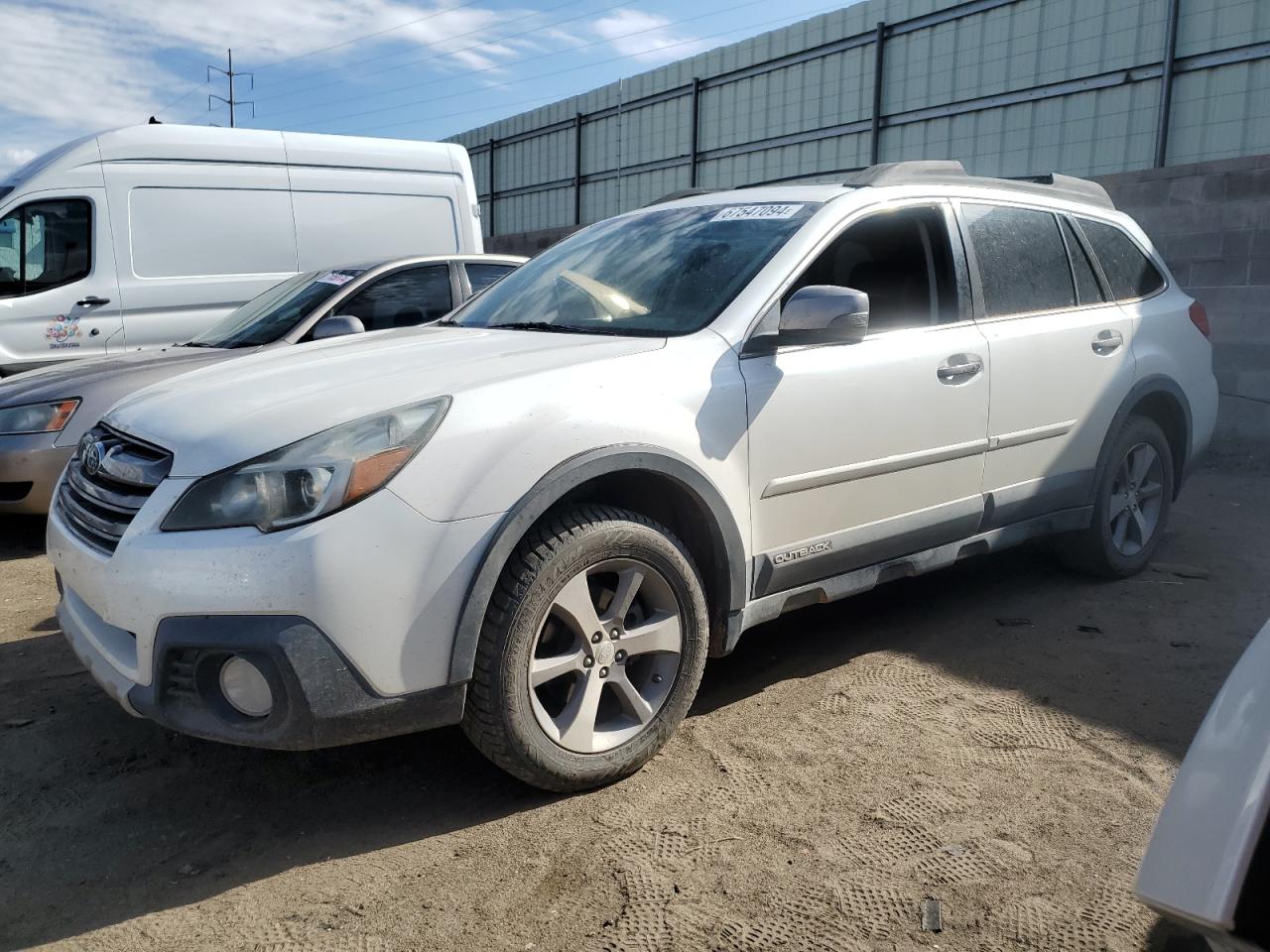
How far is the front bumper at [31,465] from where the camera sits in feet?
17.5

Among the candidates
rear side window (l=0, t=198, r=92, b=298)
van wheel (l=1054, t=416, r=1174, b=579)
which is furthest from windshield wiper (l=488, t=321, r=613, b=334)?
rear side window (l=0, t=198, r=92, b=298)

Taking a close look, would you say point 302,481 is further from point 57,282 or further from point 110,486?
point 57,282

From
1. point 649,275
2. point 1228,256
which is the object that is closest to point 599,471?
point 649,275

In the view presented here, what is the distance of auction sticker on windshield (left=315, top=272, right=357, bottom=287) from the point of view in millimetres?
6113

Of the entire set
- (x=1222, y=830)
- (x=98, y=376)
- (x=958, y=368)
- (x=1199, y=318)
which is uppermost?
(x=1199, y=318)

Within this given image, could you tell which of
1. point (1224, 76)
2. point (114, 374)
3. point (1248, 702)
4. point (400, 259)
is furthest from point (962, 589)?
point (1224, 76)

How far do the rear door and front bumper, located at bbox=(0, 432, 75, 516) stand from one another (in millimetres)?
4449

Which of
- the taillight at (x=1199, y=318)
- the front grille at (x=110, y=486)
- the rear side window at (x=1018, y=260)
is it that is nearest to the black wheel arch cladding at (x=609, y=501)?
the front grille at (x=110, y=486)

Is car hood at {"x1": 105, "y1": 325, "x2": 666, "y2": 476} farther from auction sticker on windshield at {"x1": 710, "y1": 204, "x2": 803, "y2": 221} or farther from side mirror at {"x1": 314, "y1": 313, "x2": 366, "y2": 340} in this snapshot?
side mirror at {"x1": 314, "y1": 313, "x2": 366, "y2": 340}

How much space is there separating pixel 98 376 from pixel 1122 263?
16.7ft

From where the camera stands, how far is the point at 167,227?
766 cm

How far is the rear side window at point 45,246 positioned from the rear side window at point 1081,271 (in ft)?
21.1

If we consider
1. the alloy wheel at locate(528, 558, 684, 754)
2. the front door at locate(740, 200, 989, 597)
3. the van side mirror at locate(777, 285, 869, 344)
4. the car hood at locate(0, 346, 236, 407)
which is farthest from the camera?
the car hood at locate(0, 346, 236, 407)

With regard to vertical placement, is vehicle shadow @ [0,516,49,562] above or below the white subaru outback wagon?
below
